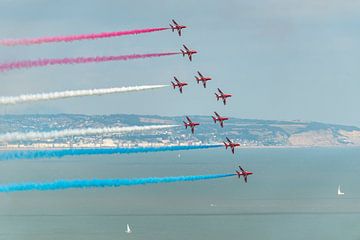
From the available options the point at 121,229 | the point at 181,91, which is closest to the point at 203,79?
the point at 181,91

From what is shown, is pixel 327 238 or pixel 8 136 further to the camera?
pixel 327 238

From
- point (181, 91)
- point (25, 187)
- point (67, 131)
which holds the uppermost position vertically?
point (181, 91)

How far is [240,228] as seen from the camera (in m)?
195

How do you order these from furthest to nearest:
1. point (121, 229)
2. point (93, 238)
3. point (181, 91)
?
point (121, 229), point (93, 238), point (181, 91)

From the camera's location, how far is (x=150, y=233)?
612 ft

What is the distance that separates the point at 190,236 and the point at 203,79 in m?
74.6

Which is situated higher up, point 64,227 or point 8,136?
point 64,227

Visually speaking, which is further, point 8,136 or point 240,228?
point 240,228

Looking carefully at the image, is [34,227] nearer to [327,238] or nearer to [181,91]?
[327,238]

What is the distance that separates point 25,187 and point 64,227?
4264 inches

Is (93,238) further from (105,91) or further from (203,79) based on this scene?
(105,91)

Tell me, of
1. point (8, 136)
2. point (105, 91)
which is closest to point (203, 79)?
point (105, 91)

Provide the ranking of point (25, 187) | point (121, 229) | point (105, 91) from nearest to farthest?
point (25, 187), point (105, 91), point (121, 229)

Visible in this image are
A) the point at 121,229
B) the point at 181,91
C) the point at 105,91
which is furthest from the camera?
the point at 121,229
